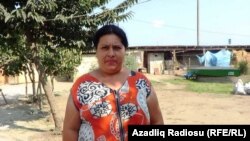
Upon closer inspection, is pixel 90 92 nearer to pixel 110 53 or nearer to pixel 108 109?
pixel 108 109

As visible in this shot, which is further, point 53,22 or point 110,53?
point 53,22

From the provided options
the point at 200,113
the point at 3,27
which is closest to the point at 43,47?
the point at 3,27

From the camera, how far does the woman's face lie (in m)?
2.54

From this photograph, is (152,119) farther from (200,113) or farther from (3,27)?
(200,113)

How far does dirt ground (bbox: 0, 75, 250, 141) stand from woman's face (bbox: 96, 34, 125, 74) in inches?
274

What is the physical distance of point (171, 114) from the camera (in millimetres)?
12898

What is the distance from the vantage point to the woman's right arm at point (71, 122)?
2.52 m

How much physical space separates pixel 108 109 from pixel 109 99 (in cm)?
7

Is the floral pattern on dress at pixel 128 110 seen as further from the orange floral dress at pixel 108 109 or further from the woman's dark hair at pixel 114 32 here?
the woman's dark hair at pixel 114 32

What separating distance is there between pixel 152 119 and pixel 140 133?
0.98ft

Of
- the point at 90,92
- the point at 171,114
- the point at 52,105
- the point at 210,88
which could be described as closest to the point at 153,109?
the point at 90,92

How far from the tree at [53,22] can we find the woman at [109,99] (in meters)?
5.70

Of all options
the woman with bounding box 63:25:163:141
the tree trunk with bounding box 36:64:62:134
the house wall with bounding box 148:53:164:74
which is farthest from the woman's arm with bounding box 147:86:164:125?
the house wall with bounding box 148:53:164:74

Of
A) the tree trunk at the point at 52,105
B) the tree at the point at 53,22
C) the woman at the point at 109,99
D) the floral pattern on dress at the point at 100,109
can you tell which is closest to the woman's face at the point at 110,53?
the woman at the point at 109,99
